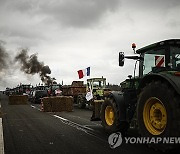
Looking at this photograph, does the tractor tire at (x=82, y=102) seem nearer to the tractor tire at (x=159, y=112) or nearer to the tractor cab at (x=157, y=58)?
the tractor cab at (x=157, y=58)

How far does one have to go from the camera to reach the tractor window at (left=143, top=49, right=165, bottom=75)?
604 centimetres

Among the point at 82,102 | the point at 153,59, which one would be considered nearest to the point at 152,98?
the point at 153,59

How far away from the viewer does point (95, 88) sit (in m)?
20.3

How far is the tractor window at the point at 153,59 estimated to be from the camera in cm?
604

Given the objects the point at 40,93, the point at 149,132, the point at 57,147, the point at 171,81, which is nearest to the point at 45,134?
the point at 57,147

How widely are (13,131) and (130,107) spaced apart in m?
3.83

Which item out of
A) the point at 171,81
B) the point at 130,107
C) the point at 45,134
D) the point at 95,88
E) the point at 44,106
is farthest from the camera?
the point at 95,88

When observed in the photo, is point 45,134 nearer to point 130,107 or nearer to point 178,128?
point 130,107

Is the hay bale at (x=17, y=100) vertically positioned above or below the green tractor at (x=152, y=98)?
below

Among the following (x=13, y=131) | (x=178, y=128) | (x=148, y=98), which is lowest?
(x=13, y=131)

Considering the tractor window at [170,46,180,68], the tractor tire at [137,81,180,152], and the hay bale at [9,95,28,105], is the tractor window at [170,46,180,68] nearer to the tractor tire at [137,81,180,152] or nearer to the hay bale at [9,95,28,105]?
the tractor tire at [137,81,180,152]

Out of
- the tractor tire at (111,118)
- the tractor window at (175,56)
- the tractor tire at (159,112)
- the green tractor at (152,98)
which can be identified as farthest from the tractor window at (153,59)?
the tractor tire at (111,118)

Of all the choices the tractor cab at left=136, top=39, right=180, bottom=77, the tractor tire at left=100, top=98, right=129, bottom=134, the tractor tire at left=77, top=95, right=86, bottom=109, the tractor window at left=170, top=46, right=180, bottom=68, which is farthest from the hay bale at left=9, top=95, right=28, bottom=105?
the tractor window at left=170, top=46, right=180, bottom=68

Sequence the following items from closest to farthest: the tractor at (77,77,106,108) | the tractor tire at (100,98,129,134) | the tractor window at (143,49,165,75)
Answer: the tractor window at (143,49,165,75) → the tractor tire at (100,98,129,134) → the tractor at (77,77,106,108)
